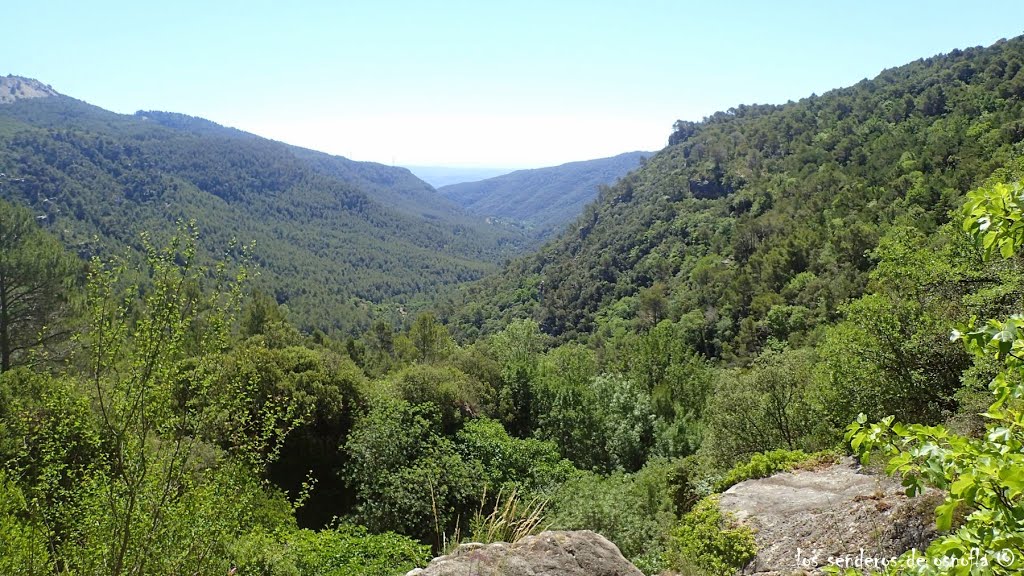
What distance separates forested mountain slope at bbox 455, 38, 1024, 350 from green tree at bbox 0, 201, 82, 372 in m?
55.9

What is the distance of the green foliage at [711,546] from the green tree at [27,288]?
107 ft

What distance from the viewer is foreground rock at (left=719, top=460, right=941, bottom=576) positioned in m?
9.29

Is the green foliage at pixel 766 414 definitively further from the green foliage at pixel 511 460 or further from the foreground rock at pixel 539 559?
the foreground rock at pixel 539 559

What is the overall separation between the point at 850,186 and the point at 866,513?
77360 mm

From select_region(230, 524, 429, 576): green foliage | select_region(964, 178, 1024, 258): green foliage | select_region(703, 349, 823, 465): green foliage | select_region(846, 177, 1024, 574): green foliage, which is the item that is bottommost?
select_region(230, 524, 429, 576): green foliage

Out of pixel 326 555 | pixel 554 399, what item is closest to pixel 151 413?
pixel 326 555

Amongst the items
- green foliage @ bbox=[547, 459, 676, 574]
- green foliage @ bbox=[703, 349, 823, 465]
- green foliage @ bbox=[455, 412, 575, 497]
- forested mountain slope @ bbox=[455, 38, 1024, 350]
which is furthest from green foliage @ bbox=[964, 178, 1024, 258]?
forested mountain slope @ bbox=[455, 38, 1024, 350]

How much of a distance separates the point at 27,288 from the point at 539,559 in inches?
1392

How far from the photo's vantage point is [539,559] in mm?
7723

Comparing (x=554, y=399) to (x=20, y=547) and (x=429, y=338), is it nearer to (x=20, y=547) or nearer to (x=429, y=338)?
(x=429, y=338)

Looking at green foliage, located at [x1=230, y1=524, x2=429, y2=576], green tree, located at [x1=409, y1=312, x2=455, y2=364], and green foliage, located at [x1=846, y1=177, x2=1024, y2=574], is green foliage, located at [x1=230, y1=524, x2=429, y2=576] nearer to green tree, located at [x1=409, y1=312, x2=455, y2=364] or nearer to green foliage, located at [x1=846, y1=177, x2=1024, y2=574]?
green foliage, located at [x1=846, y1=177, x2=1024, y2=574]

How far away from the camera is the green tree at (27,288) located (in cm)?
2877

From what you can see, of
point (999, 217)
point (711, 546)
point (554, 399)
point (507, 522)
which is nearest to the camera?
point (999, 217)

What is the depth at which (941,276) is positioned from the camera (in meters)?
15.9
